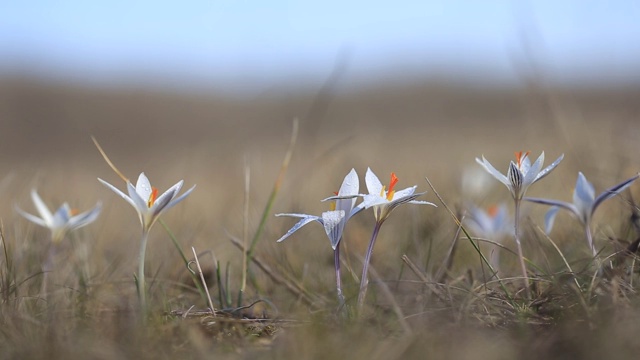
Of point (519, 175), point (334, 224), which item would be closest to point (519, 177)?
point (519, 175)

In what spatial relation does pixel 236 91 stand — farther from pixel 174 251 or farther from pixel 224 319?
pixel 224 319

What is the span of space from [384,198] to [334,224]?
0.45ft

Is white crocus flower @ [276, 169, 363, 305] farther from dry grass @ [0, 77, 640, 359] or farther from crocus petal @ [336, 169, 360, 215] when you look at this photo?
dry grass @ [0, 77, 640, 359]

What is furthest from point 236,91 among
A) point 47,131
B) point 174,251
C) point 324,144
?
point 174,251

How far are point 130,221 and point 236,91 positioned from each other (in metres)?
12.0

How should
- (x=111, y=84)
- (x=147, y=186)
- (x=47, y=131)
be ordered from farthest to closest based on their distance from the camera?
(x=111, y=84)
(x=47, y=131)
(x=147, y=186)

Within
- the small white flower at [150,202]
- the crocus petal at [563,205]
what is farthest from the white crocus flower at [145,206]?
the crocus petal at [563,205]

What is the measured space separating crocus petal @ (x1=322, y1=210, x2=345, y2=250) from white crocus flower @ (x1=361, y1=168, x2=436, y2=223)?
0.07 m

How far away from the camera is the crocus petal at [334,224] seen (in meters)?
1.65

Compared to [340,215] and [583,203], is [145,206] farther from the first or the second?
[583,203]

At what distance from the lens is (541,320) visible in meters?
1.64

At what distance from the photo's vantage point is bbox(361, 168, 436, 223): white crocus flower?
62.3 inches

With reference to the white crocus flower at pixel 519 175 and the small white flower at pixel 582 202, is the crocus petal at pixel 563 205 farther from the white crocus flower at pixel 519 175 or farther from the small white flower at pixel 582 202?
the white crocus flower at pixel 519 175

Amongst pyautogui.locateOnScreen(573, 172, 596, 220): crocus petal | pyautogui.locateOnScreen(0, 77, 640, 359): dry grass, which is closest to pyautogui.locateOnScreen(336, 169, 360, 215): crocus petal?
pyautogui.locateOnScreen(0, 77, 640, 359): dry grass
